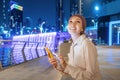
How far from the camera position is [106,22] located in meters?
66.7

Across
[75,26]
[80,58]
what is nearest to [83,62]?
[80,58]

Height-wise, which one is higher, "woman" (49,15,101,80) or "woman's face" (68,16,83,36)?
"woman's face" (68,16,83,36)

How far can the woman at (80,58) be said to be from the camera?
2691mm

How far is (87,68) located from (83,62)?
0.08 metres

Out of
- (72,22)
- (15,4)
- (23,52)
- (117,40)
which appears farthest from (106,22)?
(15,4)

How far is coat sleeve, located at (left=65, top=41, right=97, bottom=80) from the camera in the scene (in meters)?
2.67

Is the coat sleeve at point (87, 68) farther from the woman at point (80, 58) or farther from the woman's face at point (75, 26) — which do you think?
the woman's face at point (75, 26)

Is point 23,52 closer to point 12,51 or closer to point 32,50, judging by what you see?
point 12,51

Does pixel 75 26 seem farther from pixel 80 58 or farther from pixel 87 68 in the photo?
pixel 87 68

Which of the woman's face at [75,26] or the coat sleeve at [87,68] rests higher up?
the woman's face at [75,26]

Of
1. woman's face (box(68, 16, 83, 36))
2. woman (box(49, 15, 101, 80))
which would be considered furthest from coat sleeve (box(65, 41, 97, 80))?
woman's face (box(68, 16, 83, 36))

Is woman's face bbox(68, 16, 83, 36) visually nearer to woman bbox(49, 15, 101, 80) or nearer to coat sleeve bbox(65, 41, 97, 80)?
woman bbox(49, 15, 101, 80)

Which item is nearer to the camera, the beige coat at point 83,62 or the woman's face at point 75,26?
the beige coat at point 83,62

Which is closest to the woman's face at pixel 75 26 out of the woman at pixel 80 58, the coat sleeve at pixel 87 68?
the woman at pixel 80 58
